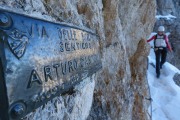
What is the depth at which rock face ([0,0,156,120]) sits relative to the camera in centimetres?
137

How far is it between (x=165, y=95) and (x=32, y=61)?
684 centimetres

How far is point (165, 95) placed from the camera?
734 centimetres

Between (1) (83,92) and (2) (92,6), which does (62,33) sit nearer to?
(1) (83,92)

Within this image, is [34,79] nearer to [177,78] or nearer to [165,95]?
[165,95]

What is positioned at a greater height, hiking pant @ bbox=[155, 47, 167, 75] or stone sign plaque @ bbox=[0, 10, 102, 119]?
stone sign plaque @ bbox=[0, 10, 102, 119]

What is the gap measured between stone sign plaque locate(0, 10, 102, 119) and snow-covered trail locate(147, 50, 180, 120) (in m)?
5.57

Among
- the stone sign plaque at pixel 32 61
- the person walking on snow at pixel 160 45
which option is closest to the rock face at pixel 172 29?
the person walking on snow at pixel 160 45

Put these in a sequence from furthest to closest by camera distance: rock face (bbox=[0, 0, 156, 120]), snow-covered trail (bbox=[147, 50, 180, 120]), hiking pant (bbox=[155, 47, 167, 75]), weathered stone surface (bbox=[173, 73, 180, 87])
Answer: weathered stone surface (bbox=[173, 73, 180, 87]) → hiking pant (bbox=[155, 47, 167, 75]) → snow-covered trail (bbox=[147, 50, 180, 120]) → rock face (bbox=[0, 0, 156, 120])

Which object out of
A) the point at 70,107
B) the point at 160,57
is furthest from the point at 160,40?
the point at 70,107

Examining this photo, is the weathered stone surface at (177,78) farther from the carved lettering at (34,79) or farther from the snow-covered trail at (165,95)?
the carved lettering at (34,79)

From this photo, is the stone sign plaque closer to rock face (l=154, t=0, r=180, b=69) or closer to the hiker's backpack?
Answer: the hiker's backpack

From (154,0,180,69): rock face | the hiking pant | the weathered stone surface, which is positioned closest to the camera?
the hiking pant

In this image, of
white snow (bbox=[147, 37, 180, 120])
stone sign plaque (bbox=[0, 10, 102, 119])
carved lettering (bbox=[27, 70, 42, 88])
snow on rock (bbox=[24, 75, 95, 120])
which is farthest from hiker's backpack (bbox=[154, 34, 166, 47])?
carved lettering (bbox=[27, 70, 42, 88])

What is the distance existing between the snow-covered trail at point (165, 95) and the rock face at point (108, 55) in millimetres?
1951
